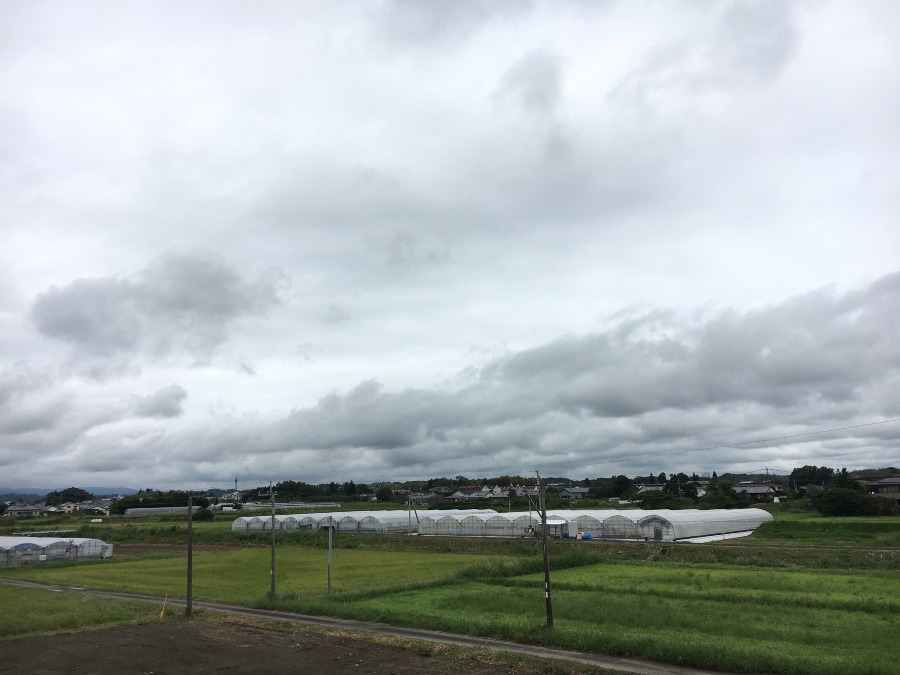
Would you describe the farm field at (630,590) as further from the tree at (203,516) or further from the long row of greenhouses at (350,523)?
the tree at (203,516)

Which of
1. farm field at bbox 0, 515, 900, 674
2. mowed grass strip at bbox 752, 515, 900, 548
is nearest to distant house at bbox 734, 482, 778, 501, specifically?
mowed grass strip at bbox 752, 515, 900, 548

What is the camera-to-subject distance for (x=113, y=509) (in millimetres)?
177875

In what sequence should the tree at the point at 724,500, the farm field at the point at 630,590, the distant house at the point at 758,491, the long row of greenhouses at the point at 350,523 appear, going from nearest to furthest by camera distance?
1. the farm field at the point at 630,590
2. the long row of greenhouses at the point at 350,523
3. the tree at the point at 724,500
4. the distant house at the point at 758,491

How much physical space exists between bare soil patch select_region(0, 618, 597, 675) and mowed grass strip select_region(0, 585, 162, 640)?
7.77 feet

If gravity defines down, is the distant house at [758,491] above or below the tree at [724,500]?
below

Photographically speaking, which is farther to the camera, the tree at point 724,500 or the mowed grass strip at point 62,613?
the tree at point 724,500

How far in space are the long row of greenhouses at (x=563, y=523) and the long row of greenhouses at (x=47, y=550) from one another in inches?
1020

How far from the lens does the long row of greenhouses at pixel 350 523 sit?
96.6 m

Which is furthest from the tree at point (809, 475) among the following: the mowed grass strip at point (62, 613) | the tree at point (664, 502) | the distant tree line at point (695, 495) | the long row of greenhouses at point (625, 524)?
the mowed grass strip at point (62, 613)

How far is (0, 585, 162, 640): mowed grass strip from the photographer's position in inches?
1276

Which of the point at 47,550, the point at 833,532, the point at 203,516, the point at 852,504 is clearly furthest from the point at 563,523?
the point at 203,516

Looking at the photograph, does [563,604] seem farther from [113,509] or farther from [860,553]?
[113,509]

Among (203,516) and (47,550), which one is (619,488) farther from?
(47,550)

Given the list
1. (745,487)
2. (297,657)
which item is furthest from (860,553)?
(745,487)
